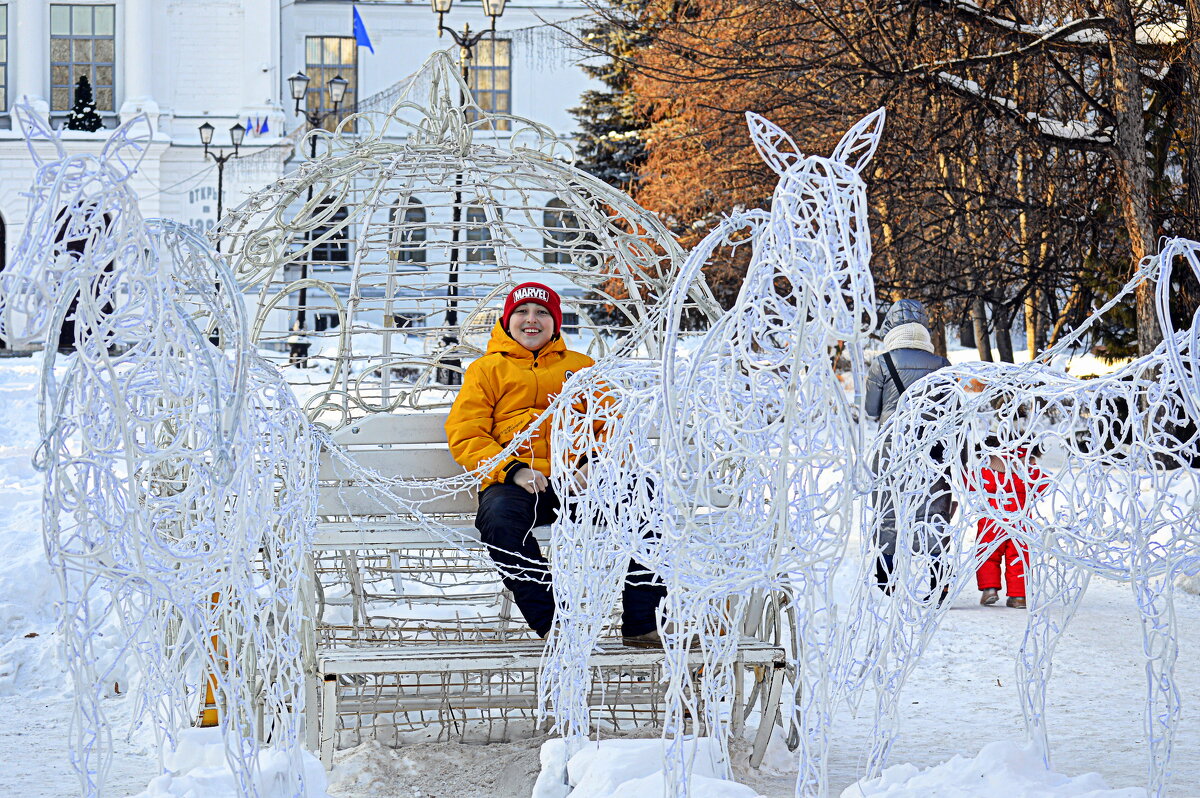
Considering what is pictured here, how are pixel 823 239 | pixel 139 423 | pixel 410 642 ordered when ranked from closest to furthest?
pixel 823 239 → pixel 139 423 → pixel 410 642

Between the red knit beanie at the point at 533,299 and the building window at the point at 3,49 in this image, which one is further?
the building window at the point at 3,49

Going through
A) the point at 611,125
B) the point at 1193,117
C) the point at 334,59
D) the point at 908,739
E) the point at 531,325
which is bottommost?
the point at 908,739

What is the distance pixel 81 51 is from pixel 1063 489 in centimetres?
3156

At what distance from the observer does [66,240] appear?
9.06 ft

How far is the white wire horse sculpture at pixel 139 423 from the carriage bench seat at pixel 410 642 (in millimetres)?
Result: 629

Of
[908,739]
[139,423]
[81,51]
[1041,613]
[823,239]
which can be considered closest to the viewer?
[823,239]

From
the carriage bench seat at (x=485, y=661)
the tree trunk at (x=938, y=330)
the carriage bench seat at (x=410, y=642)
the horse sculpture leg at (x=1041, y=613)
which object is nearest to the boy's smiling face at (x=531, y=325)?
the carriage bench seat at (x=410, y=642)

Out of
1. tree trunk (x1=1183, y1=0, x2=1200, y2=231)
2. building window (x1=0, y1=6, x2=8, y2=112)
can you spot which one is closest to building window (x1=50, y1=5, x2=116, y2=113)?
building window (x1=0, y1=6, x2=8, y2=112)

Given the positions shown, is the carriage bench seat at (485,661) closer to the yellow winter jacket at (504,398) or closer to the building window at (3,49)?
the yellow winter jacket at (504,398)

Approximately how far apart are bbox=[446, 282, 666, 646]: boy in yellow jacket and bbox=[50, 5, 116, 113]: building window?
1129 inches

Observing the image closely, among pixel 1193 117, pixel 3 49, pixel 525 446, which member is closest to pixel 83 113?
pixel 3 49

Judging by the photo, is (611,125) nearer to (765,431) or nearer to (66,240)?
(765,431)

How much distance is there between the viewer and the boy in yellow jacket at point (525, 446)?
185 inches

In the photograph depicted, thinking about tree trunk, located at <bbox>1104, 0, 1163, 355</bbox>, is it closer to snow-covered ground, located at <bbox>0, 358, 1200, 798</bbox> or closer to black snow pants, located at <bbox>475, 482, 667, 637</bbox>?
snow-covered ground, located at <bbox>0, 358, 1200, 798</bbox>
